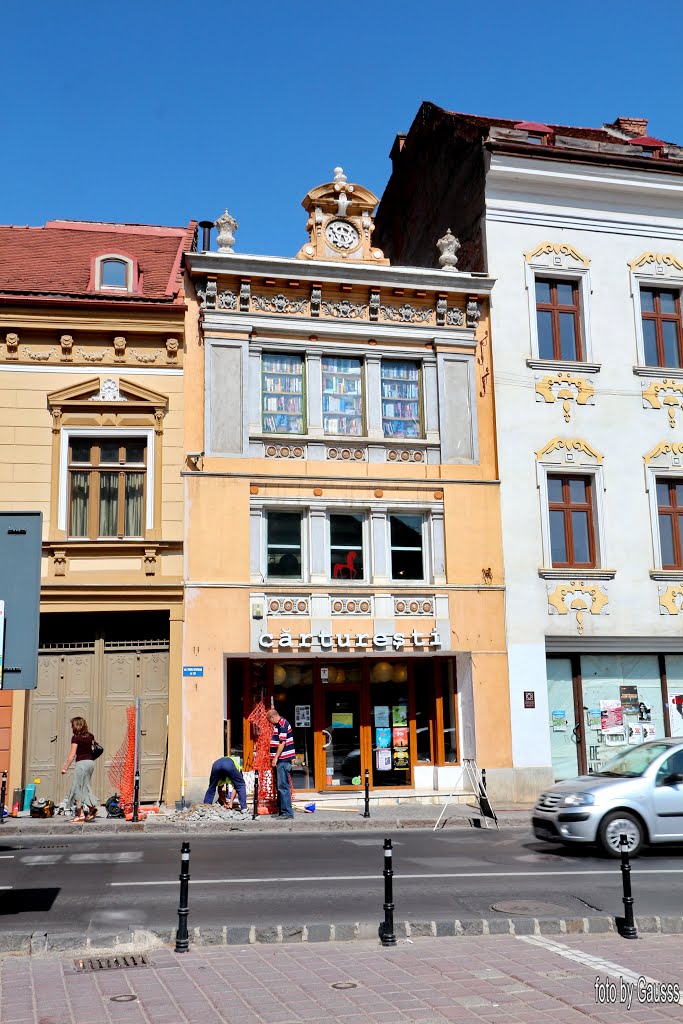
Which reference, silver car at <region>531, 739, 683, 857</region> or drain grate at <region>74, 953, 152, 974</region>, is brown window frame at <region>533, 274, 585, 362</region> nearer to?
silver car at <region>531, 739, 683, 857</region>

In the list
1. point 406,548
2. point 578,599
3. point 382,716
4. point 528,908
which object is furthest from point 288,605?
point 528,908

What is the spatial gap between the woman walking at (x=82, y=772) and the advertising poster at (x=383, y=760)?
618 centimetres

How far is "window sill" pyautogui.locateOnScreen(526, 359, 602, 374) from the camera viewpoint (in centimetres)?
2322

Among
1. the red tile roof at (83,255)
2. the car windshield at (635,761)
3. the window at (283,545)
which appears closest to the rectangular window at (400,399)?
the window at (283,545)

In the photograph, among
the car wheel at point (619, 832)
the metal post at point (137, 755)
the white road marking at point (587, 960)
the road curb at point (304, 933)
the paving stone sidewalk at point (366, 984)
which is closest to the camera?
the paving stone sidewalk at point (366, 984)

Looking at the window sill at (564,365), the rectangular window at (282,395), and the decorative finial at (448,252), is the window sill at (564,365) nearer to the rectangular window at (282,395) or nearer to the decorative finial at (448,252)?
the decorative finial at (448,252)

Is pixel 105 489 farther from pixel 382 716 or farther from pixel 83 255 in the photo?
pixel 382 716

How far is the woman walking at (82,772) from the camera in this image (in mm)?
17469

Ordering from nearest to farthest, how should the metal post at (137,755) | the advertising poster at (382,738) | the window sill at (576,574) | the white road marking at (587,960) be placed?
the white road marking at (587,960), the metal post at (137,755), the advertising poster at (382,738), the window sill at (576,574)

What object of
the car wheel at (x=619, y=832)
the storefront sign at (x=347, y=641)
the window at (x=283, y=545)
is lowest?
the car wheel at (x=619, y=832)

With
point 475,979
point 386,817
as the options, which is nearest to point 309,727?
point 386,817

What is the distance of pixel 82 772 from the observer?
1755 cm

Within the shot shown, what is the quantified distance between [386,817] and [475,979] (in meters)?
11.0

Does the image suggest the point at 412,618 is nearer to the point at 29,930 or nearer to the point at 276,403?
the point at 276,403
